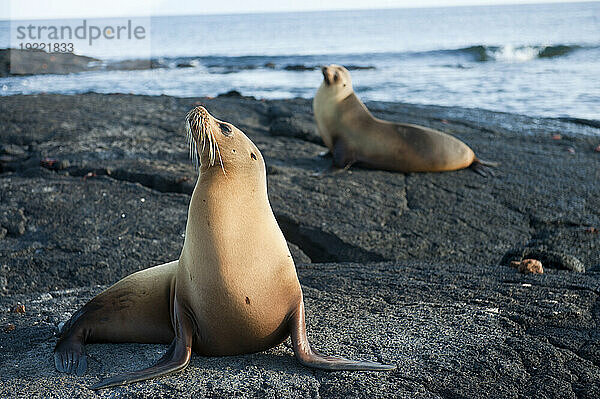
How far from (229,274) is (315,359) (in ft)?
1.71

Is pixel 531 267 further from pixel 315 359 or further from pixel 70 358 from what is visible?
pixel 70 358

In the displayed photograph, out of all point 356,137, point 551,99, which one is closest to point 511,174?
point 356,137

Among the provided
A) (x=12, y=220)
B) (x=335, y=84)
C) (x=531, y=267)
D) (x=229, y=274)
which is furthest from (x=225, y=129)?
(x=335, y=84)

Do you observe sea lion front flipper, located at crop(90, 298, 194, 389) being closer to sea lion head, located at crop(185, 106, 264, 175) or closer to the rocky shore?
the rocky shore

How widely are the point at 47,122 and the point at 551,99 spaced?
12.3 m

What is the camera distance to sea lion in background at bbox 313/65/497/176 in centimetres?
794

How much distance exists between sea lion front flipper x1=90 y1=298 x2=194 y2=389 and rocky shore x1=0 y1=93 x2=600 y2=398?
0.05 metres

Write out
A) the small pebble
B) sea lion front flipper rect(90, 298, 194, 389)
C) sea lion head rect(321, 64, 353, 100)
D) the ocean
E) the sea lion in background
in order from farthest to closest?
the ocean → sea lion head rect(321, 64, 353, 100) → the sea lion in background → the small pebble → sea lion front flipper rect(90, 298, 194, 389)

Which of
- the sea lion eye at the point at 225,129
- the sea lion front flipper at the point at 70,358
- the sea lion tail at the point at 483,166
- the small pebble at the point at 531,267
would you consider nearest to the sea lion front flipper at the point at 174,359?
the sea lion front flipper at the point at 70,358

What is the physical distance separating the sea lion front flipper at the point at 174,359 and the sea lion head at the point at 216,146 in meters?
0.66

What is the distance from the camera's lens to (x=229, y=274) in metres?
2.93

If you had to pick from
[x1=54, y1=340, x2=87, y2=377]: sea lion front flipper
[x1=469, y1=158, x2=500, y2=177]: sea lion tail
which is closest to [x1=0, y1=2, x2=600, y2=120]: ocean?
[x1=469, y1=158, x2=500, y2=177]: sea lion tail

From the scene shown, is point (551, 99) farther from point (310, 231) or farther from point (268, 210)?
point (268, 210)

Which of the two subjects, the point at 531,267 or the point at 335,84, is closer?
the point at 531,267
